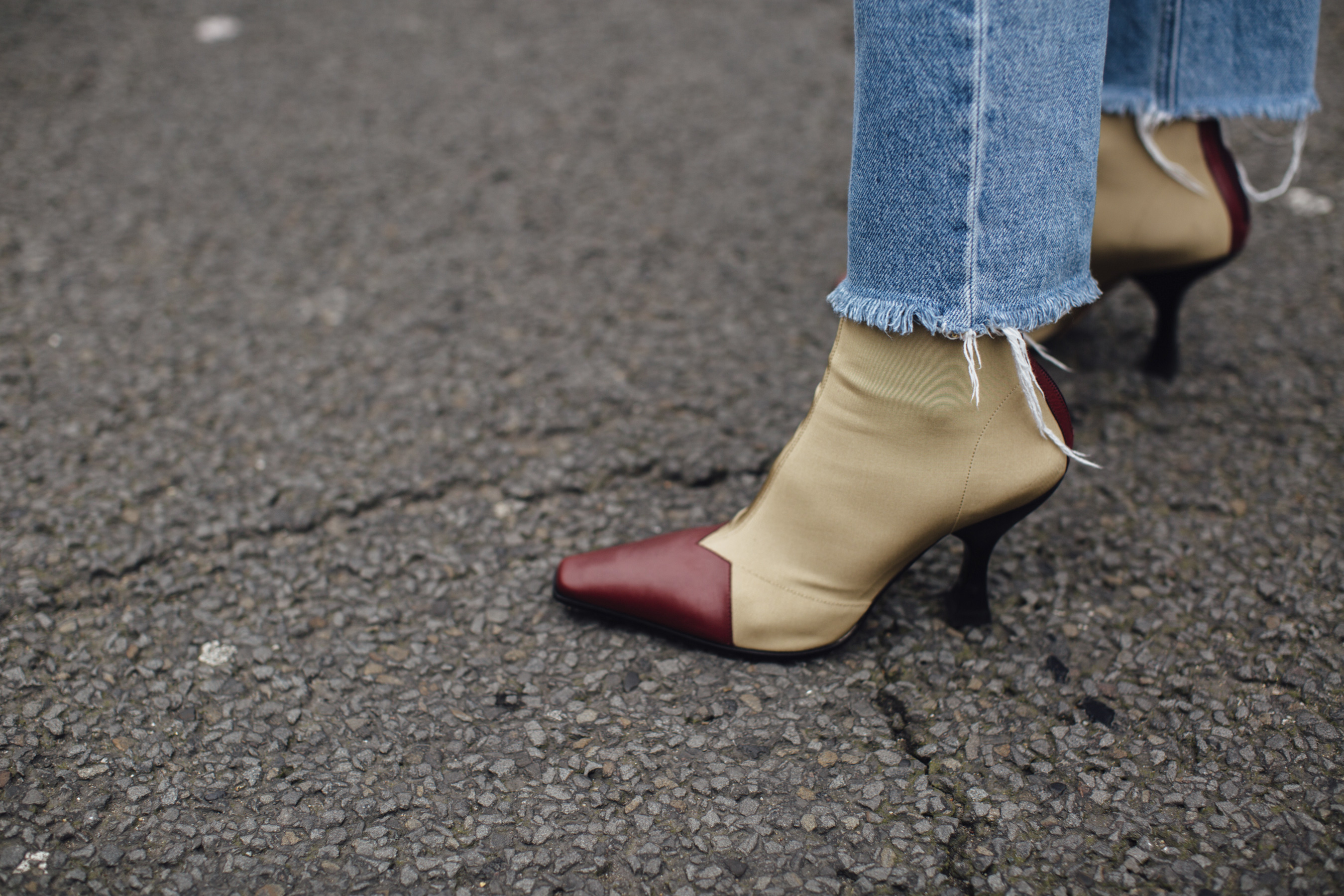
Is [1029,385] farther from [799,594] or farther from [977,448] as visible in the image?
[799,594]

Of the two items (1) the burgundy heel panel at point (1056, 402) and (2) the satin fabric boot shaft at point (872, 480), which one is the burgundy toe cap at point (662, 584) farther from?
(1) the burgundy heel panel at point (1056, 402)

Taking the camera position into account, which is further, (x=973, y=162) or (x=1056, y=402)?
(x=1056, y=402)

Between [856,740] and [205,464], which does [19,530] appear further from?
[856,740]

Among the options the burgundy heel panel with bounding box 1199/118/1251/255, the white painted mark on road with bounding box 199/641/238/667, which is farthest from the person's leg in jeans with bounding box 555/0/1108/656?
the burgundy heel panel with bounding box 1199/118/1251/255

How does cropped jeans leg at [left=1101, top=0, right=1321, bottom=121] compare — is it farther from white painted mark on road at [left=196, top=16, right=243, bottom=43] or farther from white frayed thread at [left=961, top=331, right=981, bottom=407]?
white painted mark on road at [left=196, top=16, right=243, bottom=43]

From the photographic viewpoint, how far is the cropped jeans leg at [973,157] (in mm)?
867

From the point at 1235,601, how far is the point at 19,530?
1.69 metres

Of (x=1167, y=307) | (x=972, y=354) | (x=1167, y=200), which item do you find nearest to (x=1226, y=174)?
(x=1167, y=200)

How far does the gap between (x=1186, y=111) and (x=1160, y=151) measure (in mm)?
62

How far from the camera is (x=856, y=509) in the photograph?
1082mm

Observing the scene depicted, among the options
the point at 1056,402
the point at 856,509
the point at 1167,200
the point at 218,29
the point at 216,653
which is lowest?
the point at 216,653

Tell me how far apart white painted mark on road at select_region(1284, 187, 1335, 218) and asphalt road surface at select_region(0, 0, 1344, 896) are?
0.05ft

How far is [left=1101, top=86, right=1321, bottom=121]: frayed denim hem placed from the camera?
1.34 meters

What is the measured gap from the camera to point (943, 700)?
44.2 inches
